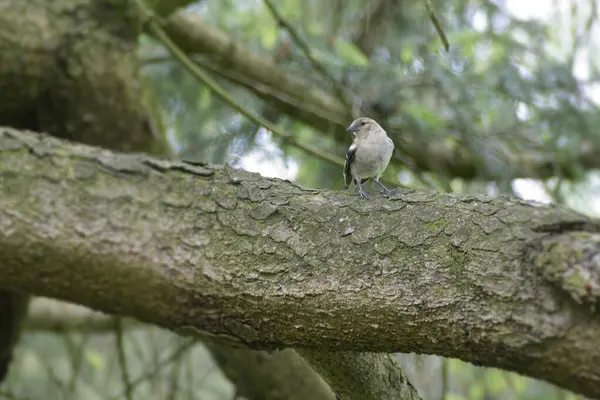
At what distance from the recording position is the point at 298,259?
1.98 m

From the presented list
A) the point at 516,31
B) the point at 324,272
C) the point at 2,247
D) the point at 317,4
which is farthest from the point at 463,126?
the point at 2,247

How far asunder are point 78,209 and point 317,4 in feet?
11.8

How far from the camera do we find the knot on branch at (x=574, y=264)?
5.08 ft

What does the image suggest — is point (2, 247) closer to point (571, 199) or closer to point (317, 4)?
point (317, 4)

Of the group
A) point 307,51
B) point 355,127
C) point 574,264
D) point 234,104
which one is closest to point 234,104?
point 234,104

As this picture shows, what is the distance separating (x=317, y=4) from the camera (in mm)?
5246

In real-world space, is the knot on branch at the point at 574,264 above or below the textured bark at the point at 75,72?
below

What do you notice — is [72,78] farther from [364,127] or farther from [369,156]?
[369,156]

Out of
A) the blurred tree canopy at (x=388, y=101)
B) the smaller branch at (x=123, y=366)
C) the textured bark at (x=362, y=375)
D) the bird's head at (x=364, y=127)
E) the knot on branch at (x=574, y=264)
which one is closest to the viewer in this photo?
the knot on branch at (x=574, y=264)

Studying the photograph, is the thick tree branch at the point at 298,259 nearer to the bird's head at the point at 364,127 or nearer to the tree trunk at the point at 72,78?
the bird's head at the point at 364,127

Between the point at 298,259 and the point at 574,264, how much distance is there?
761 millimetres

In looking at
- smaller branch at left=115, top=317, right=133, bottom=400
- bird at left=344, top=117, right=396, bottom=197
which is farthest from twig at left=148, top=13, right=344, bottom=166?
smaller branch at left=115, top=317, right=133, bottom=400

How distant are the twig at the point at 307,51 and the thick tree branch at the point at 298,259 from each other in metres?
1.54

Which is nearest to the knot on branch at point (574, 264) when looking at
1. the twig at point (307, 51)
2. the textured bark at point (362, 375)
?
the textured bark at point (362, 375)
